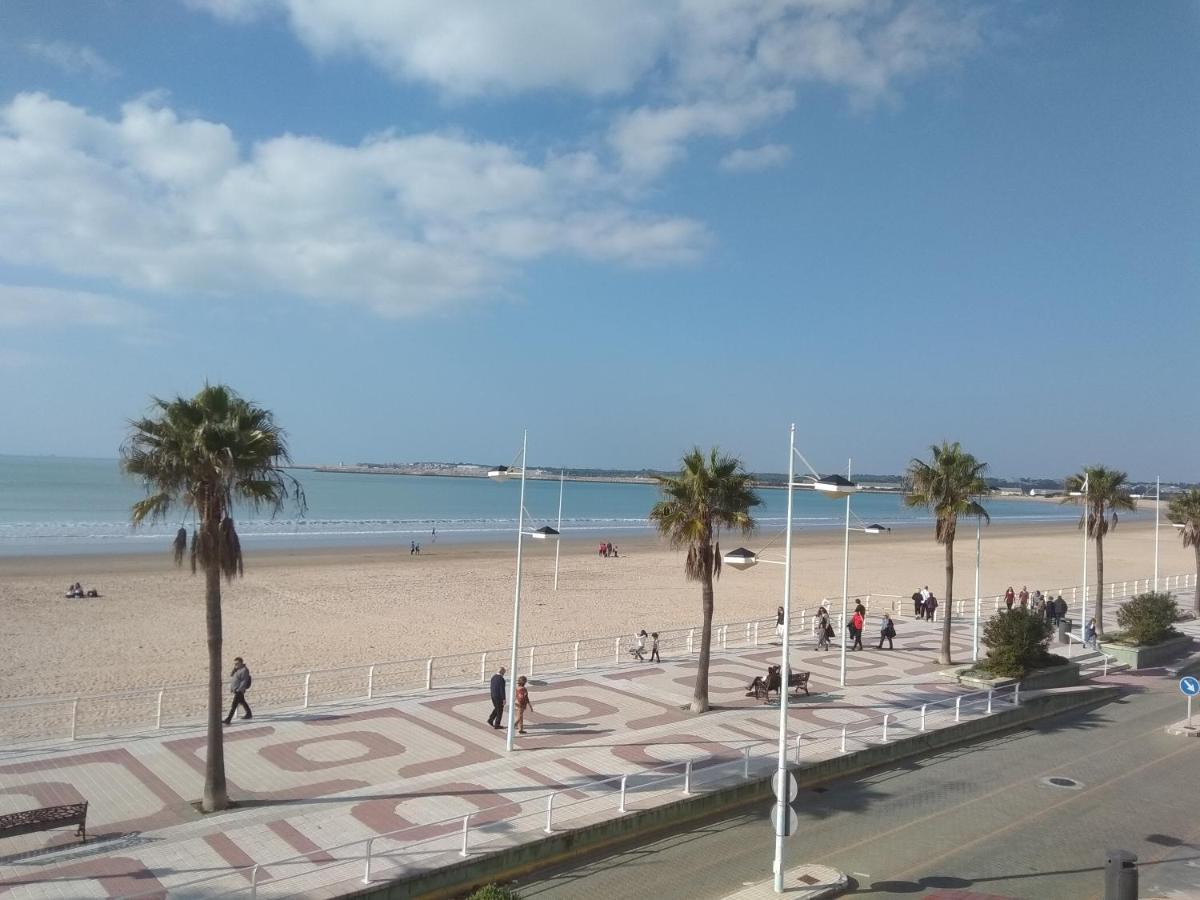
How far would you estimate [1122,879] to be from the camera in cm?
884

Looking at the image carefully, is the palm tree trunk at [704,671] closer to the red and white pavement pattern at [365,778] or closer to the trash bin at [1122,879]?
the red and white pavement pattern at [365,778]

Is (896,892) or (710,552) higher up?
(710,552)

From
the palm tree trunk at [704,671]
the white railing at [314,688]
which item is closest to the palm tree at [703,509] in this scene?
the palm tree trunk at [704,671]

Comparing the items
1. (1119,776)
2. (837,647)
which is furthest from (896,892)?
(837,647)

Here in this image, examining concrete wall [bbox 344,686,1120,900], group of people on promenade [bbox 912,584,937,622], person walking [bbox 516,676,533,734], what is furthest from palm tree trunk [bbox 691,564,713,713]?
group of people on promenade [bbox 912,584,937,622]

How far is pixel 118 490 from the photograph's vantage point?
5236 inches

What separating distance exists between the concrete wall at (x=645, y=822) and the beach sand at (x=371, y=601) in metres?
14.8

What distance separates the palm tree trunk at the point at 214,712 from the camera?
12.8 metres

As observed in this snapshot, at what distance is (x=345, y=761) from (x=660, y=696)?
26.1 ft

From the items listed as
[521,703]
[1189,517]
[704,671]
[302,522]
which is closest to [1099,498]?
[1189,517]

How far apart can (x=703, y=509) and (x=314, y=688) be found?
36.7ft

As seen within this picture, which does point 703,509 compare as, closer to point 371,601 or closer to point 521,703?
point 521,703

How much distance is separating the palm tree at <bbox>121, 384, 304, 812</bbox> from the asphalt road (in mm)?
5666

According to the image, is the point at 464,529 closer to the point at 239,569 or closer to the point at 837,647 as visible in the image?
the point at 837,647
